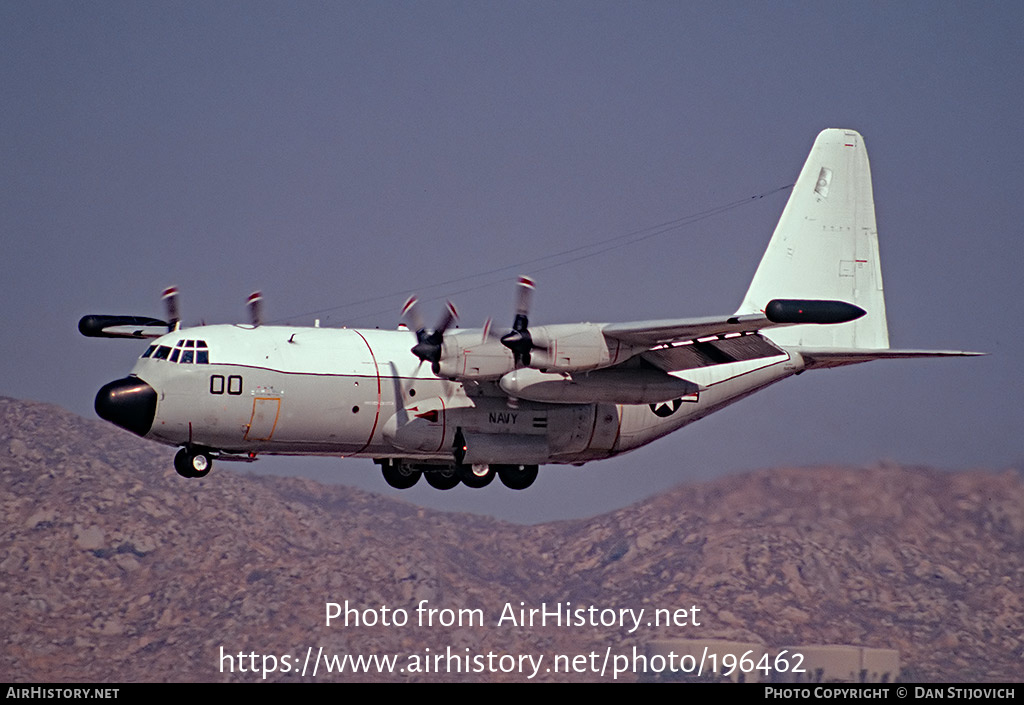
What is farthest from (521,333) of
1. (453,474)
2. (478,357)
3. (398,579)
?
(398,579)

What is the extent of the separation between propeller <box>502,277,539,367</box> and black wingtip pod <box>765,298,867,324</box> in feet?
14.4

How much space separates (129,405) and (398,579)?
35.3m

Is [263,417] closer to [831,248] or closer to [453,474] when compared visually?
[453,474]

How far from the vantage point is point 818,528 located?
39.8 metres

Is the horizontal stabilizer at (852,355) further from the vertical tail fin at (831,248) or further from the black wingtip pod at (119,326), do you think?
the black wingtip pod at (119,326)

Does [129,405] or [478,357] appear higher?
[478,357]

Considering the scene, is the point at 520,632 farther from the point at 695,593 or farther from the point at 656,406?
the point at 656,406

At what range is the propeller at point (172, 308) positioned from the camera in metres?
27.3

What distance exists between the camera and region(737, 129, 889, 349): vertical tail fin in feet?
98.4

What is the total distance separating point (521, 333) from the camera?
82.3ft

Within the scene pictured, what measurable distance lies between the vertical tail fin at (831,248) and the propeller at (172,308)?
1154cm
